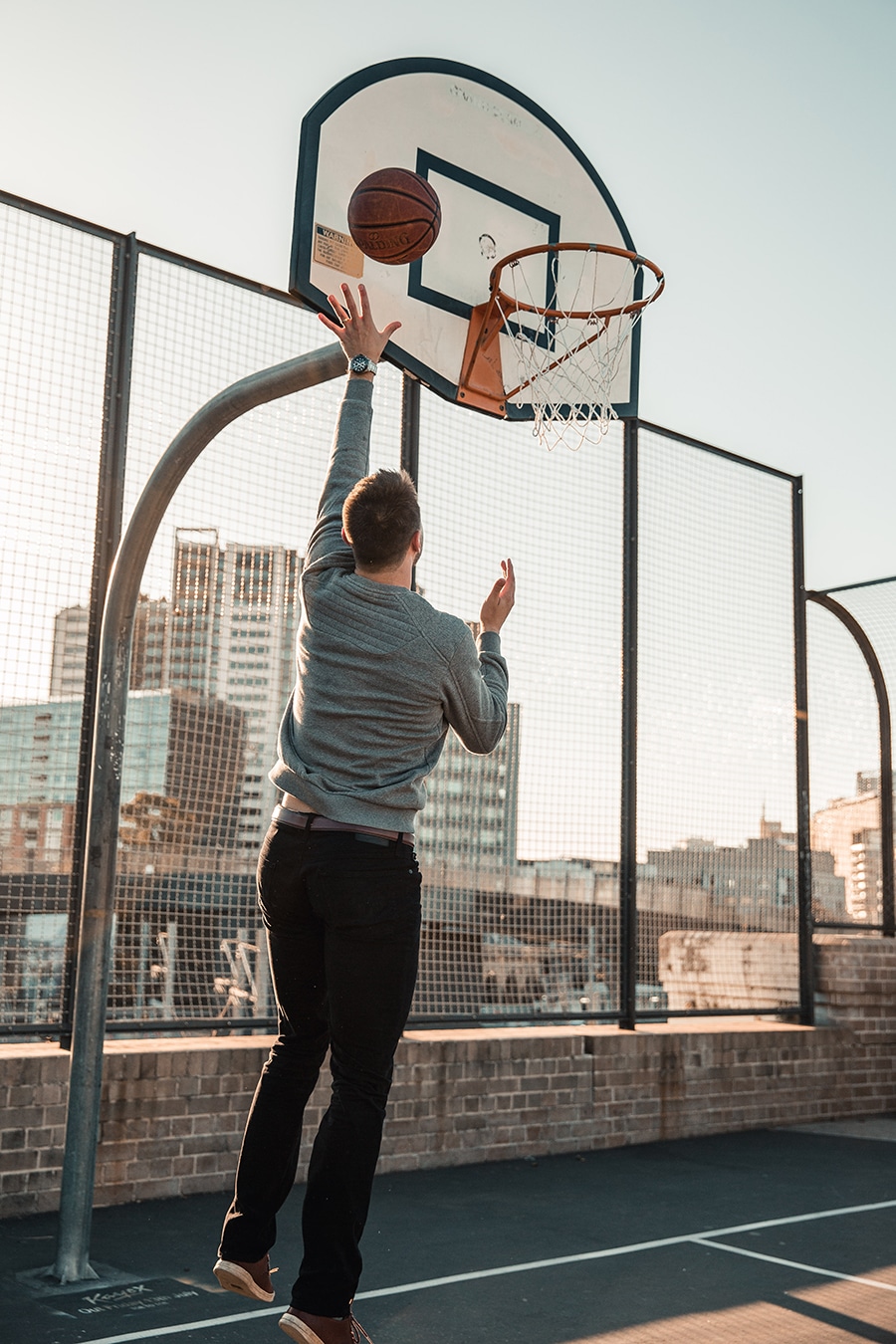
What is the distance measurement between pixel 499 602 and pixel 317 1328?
1736 mm

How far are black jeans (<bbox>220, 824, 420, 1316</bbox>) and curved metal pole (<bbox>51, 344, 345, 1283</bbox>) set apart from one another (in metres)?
1.98

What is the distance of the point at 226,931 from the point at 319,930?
12.7ft

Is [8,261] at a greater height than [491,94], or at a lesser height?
lesser

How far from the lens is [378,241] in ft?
14.4

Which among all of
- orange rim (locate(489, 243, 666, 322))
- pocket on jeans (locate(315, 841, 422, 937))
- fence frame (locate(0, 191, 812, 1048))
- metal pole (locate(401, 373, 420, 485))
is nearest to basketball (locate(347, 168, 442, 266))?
fence frame (locate(0, 191, 812, 1048))

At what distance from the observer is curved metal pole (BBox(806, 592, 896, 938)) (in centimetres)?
1055

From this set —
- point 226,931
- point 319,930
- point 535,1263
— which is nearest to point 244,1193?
point 319,930

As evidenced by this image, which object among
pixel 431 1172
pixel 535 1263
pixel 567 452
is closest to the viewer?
pixel 535 1263

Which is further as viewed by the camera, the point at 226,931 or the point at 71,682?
the point at 226,931

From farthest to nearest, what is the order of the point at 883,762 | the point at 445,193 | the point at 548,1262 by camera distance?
the point at 883,762
the point at 445,193
the point at 548,1262

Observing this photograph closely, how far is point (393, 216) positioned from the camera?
4.34 metres

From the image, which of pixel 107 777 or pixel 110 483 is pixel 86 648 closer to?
pixel 110 483

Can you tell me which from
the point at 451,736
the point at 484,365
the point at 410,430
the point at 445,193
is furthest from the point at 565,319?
the point at 451,736

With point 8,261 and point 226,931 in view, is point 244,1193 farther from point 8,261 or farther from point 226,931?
point 8,261
